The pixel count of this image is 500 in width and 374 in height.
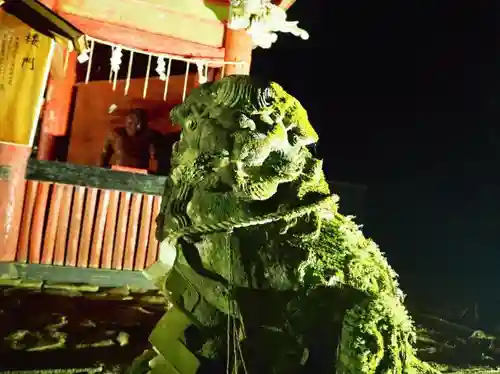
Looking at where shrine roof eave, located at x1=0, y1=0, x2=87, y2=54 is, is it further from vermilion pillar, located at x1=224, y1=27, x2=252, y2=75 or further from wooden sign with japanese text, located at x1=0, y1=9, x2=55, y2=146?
vermilion pillar, located at x1=224, y1=27, x2=252, y2=75

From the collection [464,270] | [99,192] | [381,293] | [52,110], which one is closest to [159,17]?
[99,192]

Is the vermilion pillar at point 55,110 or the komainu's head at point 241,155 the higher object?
the vermilion pillar at point 55,110

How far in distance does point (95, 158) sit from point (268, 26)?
16.8 ft

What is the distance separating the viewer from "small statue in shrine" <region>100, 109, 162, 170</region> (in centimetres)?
944

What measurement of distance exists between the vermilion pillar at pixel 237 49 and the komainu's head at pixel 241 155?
5496mm

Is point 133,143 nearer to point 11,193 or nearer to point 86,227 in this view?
point 86,227

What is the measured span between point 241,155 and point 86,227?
5151 millimetres

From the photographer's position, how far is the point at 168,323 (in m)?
3.21

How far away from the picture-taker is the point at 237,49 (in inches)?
332

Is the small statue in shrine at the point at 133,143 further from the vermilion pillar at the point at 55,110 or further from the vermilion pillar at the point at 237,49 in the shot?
the vermilion pillar at the point at 237,49

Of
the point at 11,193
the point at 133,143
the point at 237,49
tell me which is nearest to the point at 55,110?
the point at 133,143

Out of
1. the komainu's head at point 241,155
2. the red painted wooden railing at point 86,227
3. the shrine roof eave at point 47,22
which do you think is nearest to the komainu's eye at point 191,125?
the komainu's head at point 241,155

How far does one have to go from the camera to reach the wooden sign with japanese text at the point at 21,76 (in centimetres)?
632

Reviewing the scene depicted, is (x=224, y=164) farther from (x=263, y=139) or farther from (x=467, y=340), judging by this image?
(x=467, y=340)
